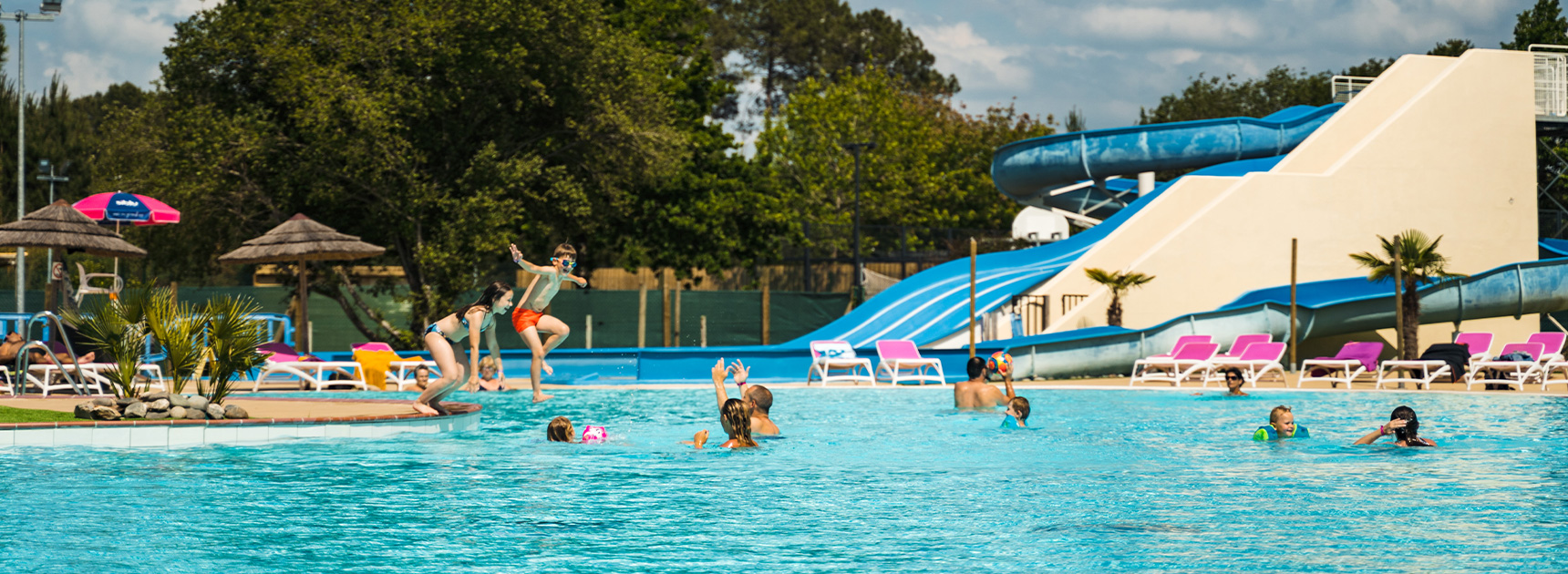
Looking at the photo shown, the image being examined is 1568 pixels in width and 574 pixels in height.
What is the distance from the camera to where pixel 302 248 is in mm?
20609

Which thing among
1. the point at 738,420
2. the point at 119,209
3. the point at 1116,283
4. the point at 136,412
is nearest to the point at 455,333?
the point at 136,412

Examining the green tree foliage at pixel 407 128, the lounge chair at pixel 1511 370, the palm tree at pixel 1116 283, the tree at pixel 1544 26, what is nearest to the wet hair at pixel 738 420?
the lounge chair at pixel 1511 370

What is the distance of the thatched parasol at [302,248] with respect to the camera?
20578mm

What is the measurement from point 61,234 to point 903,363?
12304 mm

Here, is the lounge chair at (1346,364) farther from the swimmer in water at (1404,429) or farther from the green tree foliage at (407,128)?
the green tree foliage at (407,128)

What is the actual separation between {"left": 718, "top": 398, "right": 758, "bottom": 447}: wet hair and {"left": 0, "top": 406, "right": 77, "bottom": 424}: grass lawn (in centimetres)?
579

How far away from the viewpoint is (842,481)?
32.1 ft

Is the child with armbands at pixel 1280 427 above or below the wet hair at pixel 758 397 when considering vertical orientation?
below

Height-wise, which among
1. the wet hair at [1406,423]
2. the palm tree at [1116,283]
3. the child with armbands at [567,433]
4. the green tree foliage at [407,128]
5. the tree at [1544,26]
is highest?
the tree at [1544,26]

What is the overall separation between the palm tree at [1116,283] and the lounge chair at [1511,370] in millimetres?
6314

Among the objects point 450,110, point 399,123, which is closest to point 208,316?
point 399,123

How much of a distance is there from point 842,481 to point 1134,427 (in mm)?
5474

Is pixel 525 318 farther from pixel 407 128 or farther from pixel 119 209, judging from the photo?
pixel 407 128

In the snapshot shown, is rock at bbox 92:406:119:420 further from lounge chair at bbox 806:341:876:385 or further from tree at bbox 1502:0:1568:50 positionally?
tree at bbox 1502:0:1568:50
